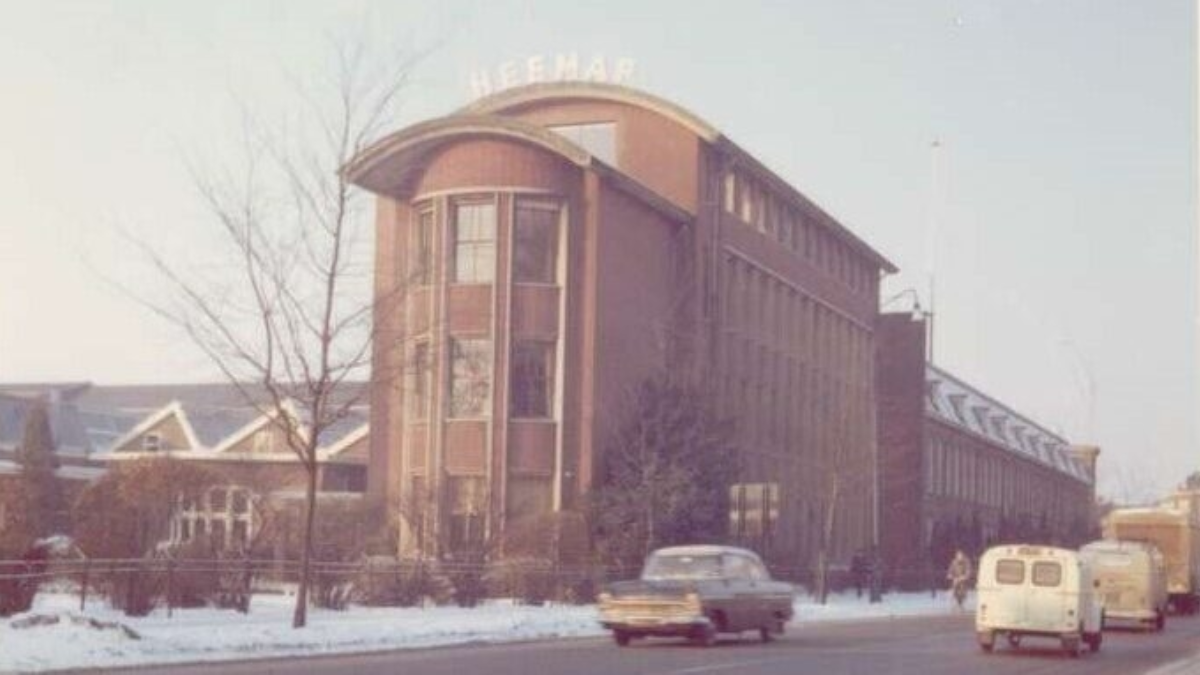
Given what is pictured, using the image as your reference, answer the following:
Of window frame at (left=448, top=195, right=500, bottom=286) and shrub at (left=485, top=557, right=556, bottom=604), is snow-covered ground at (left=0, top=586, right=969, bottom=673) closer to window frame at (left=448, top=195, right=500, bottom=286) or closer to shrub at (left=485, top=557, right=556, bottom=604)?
shrub at (left=485, top=557, right=556, bottom=604)

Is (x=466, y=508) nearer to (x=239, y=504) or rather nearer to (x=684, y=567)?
(x=239, y=504)

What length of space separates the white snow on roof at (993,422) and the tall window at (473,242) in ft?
138

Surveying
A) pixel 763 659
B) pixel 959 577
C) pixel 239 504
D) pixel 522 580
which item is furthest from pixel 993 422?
pixel 763 659

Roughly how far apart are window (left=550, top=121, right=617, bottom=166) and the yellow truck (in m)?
20.2

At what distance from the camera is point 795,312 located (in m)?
75.1

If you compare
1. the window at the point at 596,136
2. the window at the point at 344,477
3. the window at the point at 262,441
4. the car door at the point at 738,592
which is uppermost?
the window at the point at 596,136

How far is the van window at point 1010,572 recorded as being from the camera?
31.8 meters

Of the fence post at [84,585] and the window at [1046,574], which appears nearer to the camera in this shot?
the window at [1046,574]

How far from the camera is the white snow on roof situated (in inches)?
3979

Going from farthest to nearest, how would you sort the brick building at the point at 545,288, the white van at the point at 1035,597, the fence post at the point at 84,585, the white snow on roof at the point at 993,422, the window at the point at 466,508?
1. the white snow on roof at the point at 993,422
2. the brick building at the point at 545,288
3. the window at the point at 466,508
4. the fence post at the point at 84,585
5. the white van at the point at 1035,597

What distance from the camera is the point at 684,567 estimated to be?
103 feet

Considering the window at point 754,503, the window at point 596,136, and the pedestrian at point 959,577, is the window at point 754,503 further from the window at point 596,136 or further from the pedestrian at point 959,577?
the window at point 596,136

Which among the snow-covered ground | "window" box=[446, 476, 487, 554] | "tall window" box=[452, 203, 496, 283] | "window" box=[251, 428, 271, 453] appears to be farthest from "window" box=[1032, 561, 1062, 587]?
"window" box=[251, 428, 271, 453]

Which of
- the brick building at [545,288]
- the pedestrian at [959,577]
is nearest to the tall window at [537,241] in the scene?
the brick building at [545,288]
